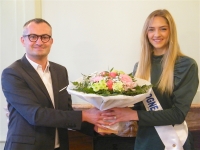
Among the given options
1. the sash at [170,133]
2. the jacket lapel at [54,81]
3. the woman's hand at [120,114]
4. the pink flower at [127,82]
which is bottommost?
Answer: the sash at [170,133]

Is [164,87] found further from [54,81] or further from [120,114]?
[54,81]

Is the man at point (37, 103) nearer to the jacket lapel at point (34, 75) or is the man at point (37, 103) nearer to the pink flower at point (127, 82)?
the jacket lapel at point (34, 75)

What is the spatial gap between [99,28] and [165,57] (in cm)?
102

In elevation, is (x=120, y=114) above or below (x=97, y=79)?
below

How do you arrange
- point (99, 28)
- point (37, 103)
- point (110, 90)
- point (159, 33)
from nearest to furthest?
point (110, 90) → point (37, 103) → point (159, 33) → point (99, 28)

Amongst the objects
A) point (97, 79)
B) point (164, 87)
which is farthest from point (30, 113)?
point (164, 87)

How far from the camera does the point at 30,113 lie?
136cm

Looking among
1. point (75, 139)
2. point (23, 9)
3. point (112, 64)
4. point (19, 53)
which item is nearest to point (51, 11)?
point (23, 9)

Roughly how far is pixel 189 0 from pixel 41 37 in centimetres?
163

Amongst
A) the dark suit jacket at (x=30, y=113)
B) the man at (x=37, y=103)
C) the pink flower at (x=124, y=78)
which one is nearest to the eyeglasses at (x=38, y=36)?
the man at (x=37, y=103)

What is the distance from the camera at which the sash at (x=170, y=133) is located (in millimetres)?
1443

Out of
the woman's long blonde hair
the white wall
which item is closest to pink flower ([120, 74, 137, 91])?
the woman's long blonde hair

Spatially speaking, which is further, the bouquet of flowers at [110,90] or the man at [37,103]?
the man at [37,103]

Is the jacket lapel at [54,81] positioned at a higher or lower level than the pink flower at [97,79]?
lower
